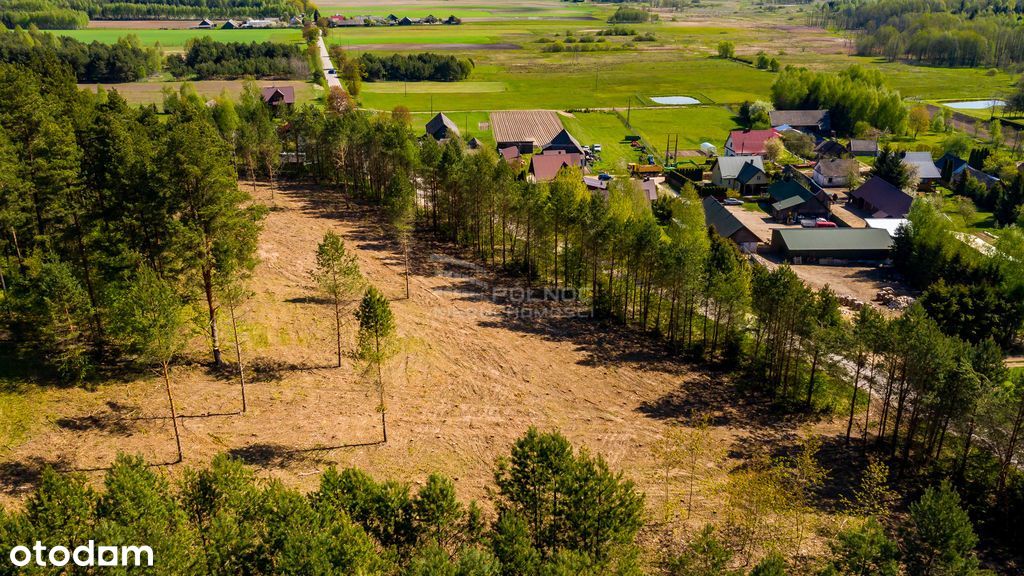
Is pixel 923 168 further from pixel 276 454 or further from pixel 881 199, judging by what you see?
pixel 276 454

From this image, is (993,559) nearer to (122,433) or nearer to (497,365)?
(497,365)

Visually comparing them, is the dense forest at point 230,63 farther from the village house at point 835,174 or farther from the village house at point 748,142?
the village house at point 835,174

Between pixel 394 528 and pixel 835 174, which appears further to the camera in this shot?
pixel 835 174

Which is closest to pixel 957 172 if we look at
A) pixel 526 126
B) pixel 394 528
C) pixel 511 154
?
pixel 511 154

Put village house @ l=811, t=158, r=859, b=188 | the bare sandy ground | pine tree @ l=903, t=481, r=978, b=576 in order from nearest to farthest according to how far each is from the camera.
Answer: pine tree @ l=903, t=481, r=978, b=576 → the bare sandy ground → village house @ l=811, t=158, r=859, b=188

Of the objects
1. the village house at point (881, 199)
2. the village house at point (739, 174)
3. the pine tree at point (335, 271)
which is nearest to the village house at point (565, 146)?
the village house at point (739, 174)

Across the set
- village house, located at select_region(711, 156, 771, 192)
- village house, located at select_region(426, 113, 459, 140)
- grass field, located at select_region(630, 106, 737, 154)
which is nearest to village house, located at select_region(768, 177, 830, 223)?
village house, located at select_region(711, 156, 771, 192)

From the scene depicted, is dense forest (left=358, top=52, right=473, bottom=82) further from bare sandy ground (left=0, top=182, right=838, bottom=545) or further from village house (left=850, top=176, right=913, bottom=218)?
bare sandy ground (left=0, top=182, right=838, bottom=545)
